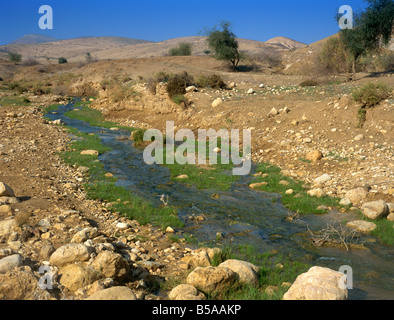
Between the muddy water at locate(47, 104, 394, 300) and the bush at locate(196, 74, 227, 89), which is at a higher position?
the bush at locate(196, 74, 227, 89)

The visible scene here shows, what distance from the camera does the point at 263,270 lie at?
5.18m

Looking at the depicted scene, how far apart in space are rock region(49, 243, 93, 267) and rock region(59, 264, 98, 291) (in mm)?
215

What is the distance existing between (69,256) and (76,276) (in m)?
0.50

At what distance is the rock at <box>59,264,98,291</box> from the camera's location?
13.7 feet

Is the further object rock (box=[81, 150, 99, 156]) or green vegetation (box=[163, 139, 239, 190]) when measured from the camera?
rock (box=[81, 150, 99, 156])

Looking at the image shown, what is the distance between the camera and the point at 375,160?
970 cm

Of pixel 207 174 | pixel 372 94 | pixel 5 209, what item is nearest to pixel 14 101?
pixel 207 174

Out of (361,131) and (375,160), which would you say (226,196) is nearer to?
(375,160)

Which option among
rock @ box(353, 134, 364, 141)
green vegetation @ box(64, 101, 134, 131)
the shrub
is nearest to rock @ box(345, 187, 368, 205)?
rock @ box(353, 134, 364, 141)

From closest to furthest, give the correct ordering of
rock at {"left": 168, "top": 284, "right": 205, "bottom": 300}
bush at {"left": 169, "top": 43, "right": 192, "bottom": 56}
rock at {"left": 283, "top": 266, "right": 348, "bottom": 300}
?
rock at {"left": 283, "top": 266, "right": 348, "bottom": 300} < rock at {"left": 168, "top": 284, "right": 205, "bottom": 300} < bush at {"left": 169, "top": 43, "right": 192, "bottom": 56}

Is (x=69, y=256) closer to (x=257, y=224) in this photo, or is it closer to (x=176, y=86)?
(x=257, y=224)

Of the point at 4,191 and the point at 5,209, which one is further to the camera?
the point at 4,191

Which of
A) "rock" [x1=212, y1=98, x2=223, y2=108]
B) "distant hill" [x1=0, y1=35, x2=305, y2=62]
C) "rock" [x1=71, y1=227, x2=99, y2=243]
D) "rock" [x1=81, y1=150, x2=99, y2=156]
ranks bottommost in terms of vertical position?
"rock" [x1=71, y1=227, x2=99, y2=243]

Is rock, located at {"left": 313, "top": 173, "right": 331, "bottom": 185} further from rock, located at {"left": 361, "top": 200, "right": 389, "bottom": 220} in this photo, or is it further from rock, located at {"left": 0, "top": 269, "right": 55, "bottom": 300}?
rock, located at {"left": 0, "top": 269, "right": 55, "bottom": 300}
